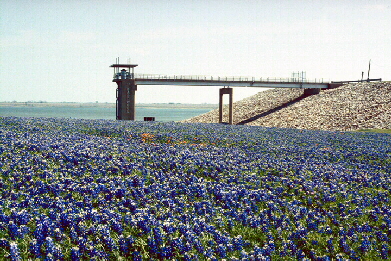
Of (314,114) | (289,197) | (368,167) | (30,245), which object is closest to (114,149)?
(289,197)

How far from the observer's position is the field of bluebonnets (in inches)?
247

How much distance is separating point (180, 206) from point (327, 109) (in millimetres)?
55943

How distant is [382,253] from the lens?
22.3ft

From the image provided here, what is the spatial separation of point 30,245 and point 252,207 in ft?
15.2

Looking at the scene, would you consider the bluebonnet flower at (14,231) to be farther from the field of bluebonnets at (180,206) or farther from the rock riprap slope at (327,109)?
the rock riprap slope at (327,109)

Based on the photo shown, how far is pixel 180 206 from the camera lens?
8234 mm

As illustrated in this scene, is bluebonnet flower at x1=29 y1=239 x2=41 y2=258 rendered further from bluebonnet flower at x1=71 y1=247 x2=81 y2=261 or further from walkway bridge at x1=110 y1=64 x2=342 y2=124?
walkway bridge at x1=110 y1=64 x2=342 y2=124

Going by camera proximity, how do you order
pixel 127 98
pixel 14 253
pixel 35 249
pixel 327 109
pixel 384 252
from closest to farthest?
1. pixel 14 253
2. pixel 35 249
3. pixel 384 252
4. pixel 127 98
5. pixel 327 109

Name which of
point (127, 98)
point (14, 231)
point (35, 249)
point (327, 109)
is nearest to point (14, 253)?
point (35, 249)

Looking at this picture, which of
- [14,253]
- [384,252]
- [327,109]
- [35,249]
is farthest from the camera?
[327,109]

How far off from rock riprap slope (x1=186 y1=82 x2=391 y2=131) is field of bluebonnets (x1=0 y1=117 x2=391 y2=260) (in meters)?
40.2

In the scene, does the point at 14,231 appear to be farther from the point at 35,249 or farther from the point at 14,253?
the point at 14,253

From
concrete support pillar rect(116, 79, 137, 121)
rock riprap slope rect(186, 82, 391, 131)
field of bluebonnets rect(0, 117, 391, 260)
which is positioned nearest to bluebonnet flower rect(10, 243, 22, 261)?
field of bluebonnets rect(0, 117, 391, 260)

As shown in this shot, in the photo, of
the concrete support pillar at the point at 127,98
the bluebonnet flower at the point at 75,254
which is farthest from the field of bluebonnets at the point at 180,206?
the concrete support pillar at the point at 127,98
